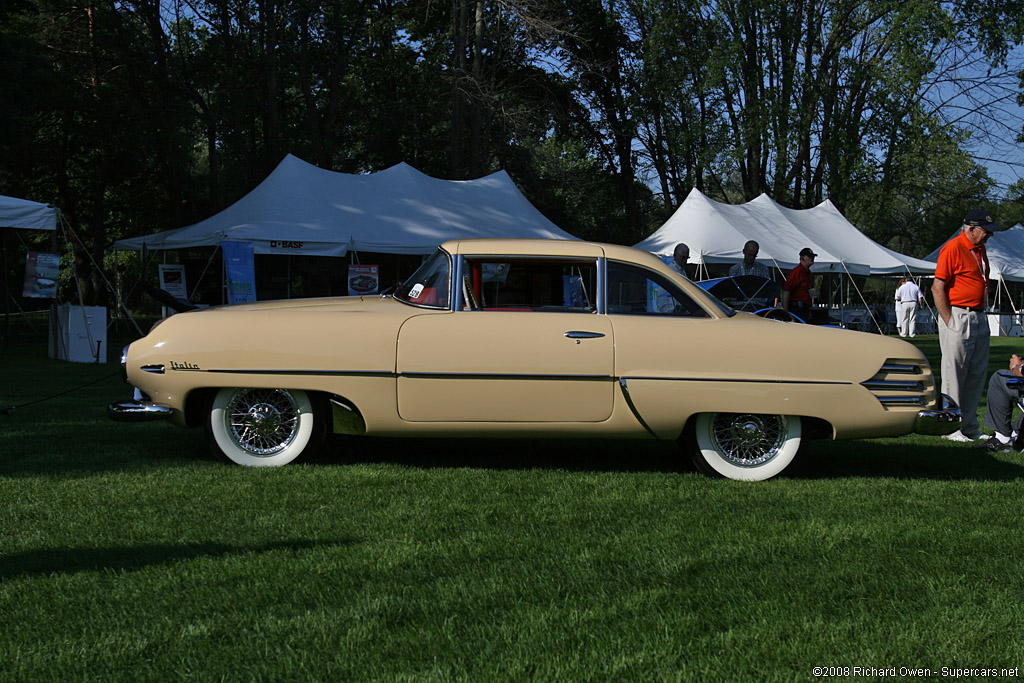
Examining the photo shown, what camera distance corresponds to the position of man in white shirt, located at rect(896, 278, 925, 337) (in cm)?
2620

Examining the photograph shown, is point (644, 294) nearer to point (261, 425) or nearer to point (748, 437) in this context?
point (748, 437)

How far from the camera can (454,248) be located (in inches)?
229

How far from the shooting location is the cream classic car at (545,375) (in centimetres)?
545

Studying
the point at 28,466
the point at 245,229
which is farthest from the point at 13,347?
the point at 28,466

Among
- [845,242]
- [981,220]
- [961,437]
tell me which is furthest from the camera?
[845,242]

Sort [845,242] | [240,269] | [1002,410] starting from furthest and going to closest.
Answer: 1. [845,242]
2. [240,269]
3. [1002,410]

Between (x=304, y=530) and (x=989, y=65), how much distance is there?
34.9 meters

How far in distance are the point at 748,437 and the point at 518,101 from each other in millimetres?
28971

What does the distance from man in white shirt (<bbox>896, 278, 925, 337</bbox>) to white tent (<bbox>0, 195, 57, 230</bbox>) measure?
2170 centimetres

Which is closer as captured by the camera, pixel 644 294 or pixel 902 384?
pixel 902 384

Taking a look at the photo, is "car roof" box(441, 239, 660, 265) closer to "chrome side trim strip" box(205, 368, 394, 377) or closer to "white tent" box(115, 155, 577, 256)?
"chrome side trim strip" box(205, 368, 394, 377)

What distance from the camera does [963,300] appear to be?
7.08 metres

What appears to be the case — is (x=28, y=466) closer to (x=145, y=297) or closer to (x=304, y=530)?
(x=304, y=530)

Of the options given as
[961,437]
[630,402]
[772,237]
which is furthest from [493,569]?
[772,237]
